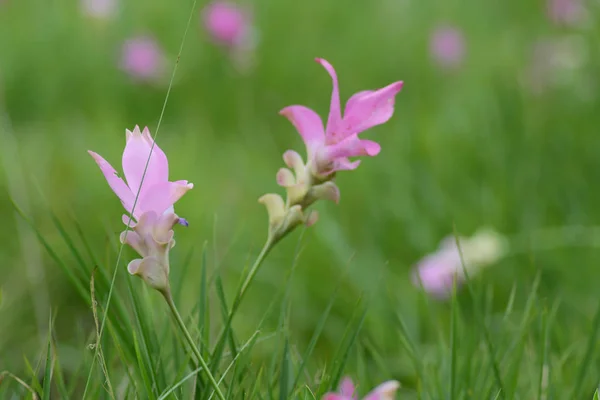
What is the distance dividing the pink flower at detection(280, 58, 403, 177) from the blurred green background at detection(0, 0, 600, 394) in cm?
16

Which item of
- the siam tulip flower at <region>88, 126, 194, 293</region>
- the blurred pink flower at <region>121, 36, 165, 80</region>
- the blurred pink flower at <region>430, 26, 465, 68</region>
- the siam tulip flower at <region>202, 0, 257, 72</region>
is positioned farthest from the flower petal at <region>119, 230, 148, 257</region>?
the blurred pink flower at <region>430, 26, 465, 68</region>

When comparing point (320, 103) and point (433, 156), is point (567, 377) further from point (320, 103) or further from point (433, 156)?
point (320, 103)

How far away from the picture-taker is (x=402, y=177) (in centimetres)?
175

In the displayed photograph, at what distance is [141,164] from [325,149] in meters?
0.12

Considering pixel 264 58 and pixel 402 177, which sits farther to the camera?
pixel 264 58

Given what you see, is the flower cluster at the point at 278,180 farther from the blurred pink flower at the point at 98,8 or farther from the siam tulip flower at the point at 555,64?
the blurred pink flower at the point at 98,8

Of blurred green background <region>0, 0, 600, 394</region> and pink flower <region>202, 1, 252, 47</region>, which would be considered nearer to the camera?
blurred green background <region>0, 0, 600, 394</region>

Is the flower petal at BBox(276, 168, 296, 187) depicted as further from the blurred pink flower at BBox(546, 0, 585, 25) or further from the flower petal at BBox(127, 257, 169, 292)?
the blurred pink flower at BBox(546, 0, 585, 25)

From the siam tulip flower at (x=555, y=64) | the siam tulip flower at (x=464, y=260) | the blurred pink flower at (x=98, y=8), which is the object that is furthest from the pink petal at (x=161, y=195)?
the blurred pink flower at (x=98, y=8)

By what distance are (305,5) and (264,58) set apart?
1.68 feet

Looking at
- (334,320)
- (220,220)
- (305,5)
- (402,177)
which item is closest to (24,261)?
(220,220)

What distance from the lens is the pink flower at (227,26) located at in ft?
6.90

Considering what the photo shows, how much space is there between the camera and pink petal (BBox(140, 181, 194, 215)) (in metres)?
0.47

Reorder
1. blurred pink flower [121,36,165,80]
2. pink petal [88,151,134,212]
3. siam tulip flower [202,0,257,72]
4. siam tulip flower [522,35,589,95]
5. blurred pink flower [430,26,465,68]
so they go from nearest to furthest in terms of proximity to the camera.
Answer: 1. pink petal [88,151,134,212]
2. siam tulip flower [522,35,589,95]
3. siam tulip flower [202,0,257,72]
4. blurred pink flower [121,36,165,80]
5. blurred pink flower [430,26,465,68]
